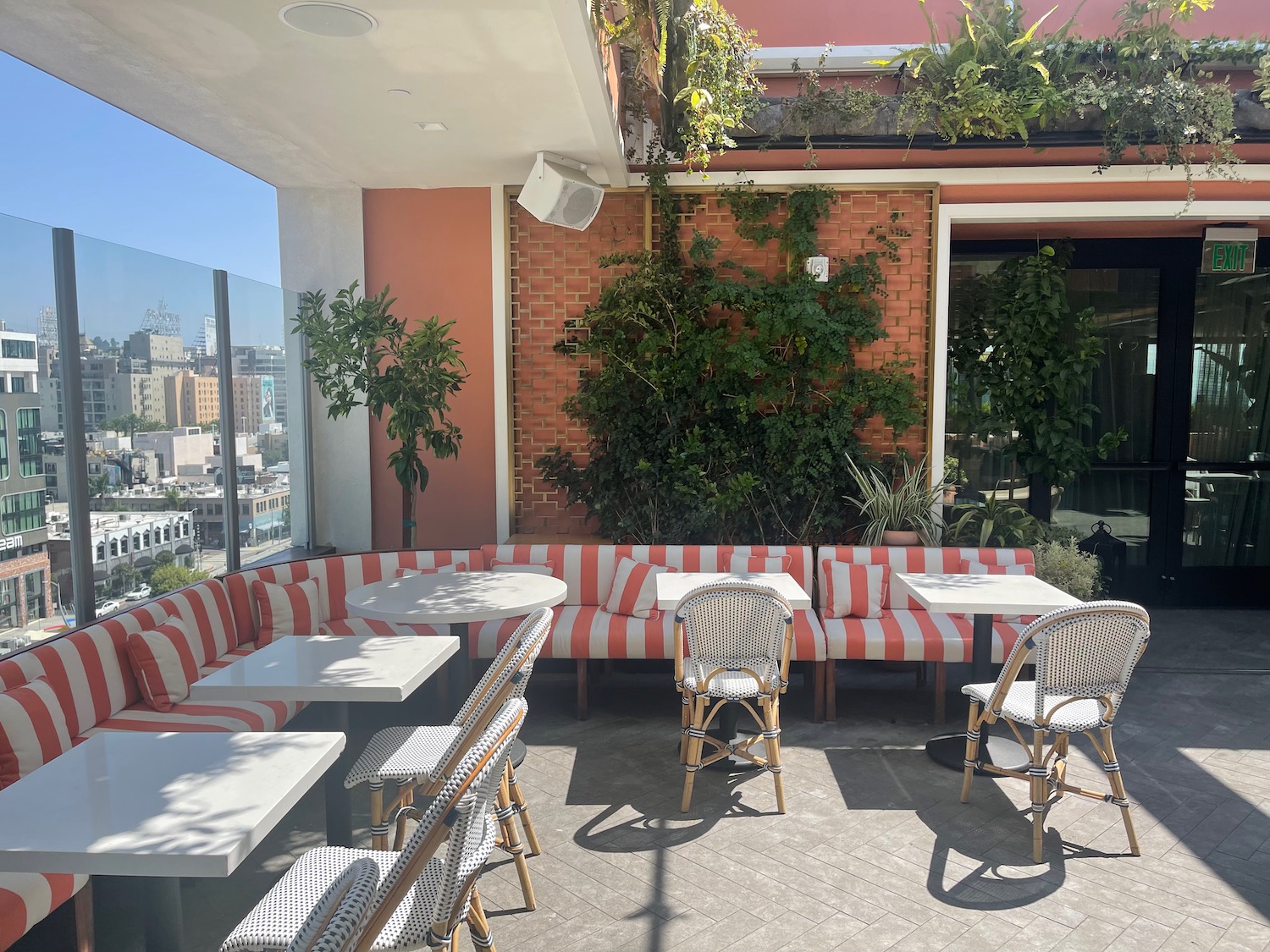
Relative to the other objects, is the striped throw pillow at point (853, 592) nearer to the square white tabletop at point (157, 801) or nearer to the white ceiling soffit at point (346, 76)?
the white ceiling soffit at point (346, 76)

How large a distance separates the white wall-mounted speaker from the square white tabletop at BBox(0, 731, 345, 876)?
164 inches

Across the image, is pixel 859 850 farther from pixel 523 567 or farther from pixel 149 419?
pixel 149 419

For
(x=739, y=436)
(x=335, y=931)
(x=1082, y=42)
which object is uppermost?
(x=1082, y=42)

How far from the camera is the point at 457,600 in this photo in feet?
14.2

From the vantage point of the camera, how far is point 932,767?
14.9ft

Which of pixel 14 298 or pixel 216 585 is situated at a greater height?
pixel 14 298

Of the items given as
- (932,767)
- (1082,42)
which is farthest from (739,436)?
(1082,42)

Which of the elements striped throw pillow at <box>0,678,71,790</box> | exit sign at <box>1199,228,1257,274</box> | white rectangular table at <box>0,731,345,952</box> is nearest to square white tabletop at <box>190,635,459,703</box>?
white rectangular table at <box>0,731,345,952</box>

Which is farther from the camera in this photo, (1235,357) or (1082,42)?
(1235,357)

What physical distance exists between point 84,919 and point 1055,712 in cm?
354

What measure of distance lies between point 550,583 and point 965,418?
168 inches

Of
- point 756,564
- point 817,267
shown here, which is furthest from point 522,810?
point 817,267

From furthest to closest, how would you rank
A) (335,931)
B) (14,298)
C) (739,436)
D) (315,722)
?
(739,436) < (315,722) < (14,298) < (335,931)

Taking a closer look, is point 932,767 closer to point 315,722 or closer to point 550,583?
point 550,583
